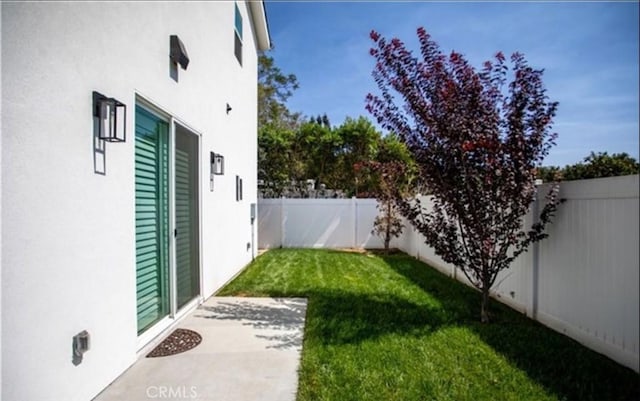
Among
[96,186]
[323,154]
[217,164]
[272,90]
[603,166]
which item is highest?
[272,90]

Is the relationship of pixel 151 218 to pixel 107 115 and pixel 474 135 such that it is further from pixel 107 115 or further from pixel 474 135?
pixel 474 135

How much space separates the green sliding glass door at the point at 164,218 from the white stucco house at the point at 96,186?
0.02 meters

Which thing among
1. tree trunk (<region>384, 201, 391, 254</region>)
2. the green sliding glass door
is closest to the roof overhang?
tree trunk (<region>384, 201, 391, 254</region>)

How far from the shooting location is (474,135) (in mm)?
4703

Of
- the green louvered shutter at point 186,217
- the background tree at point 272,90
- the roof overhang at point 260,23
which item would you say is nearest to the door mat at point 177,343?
the green louvered shutter at point 186,217

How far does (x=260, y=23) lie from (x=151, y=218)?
859 centimetres

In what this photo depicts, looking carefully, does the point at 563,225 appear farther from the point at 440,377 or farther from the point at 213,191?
the point at 213,191

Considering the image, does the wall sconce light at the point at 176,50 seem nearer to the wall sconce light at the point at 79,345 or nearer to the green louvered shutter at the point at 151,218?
the green louvered shutter at the point at 151,218

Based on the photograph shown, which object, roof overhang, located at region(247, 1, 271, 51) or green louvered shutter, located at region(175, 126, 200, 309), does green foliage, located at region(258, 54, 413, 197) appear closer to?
roof overhang, located at region(247, 1, 271, 51)

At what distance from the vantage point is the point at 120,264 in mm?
3512

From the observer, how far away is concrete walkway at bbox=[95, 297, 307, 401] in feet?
10.4

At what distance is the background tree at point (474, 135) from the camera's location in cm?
469

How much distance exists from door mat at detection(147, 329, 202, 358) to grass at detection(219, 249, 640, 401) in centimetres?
124

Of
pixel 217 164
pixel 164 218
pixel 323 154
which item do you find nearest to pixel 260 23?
pixel 323 154
